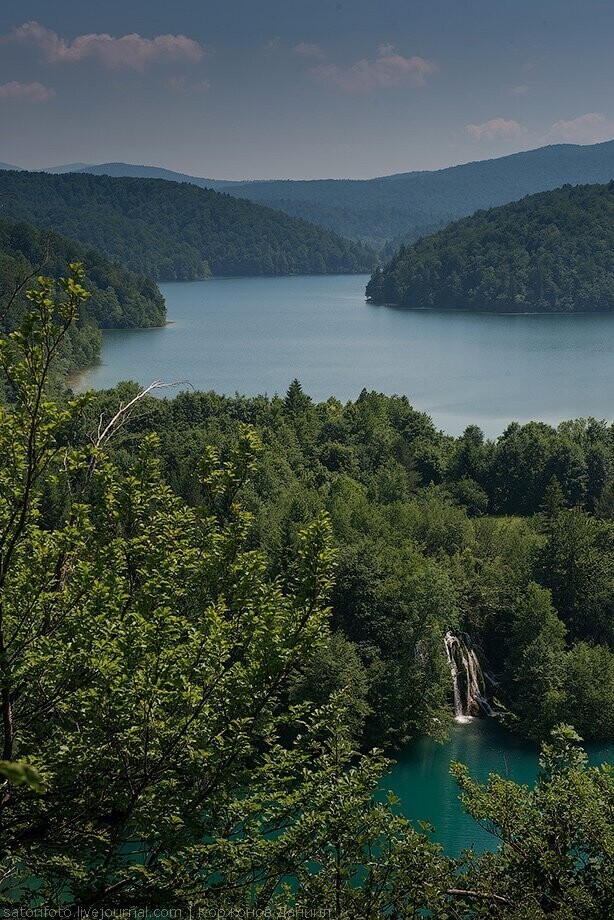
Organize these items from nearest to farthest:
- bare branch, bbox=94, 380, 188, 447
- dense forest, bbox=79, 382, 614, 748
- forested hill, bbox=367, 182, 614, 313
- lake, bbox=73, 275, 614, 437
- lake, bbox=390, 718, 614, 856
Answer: bare branch, bbox=94, 380, 188, 447 → lake, bbox=390, 718, 614, 856 → dense forest, bbox=79, 382, 614, 748 → lake, bbox=73, 275, 614, 437 → forested hill, bbox=367, 182, 614, 313

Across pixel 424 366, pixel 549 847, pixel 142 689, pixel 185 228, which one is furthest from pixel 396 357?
pixel 185 228

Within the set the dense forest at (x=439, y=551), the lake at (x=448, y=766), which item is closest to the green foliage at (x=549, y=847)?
the dense forest at (x=439, y=551)

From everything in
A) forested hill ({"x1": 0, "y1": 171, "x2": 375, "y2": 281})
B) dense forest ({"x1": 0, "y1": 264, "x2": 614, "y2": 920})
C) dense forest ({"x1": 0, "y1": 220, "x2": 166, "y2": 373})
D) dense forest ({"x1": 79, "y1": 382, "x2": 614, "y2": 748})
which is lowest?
dense forest ({"x1": 79, "y1": 382, "x2": 614, "y2": 748})

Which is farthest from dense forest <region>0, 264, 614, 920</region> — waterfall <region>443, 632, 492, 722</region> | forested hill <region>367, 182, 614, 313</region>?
forested hill <region>367, 182, 614, 313</region>

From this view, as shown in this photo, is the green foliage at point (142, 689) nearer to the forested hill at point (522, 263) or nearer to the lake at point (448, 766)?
the lake at point (448, 766)

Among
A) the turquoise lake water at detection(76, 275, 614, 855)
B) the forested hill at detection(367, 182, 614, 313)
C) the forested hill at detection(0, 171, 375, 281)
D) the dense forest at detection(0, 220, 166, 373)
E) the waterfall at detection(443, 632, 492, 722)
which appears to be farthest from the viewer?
the forested hill at detection(0, 171, 375, 281)

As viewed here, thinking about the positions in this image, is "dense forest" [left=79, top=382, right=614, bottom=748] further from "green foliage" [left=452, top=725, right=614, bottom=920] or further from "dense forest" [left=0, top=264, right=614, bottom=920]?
"green foliage" [left=452, top=725, right=614, bottom=920]

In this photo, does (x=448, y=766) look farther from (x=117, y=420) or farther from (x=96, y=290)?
(x=96, y=290)

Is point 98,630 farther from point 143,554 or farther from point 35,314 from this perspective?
point 35,314
